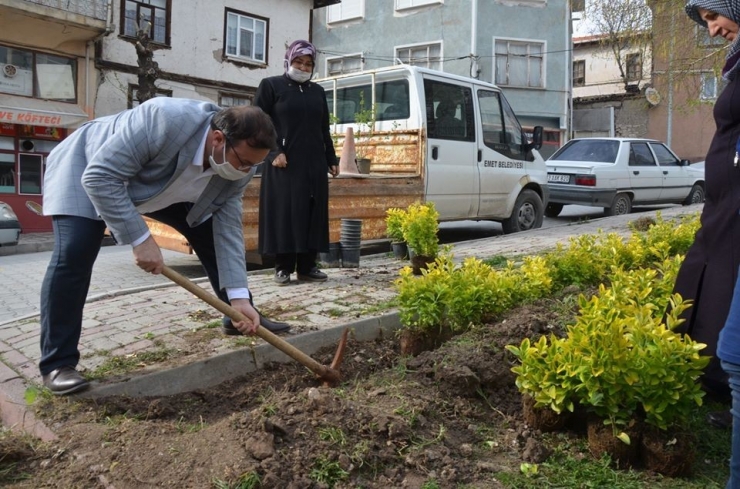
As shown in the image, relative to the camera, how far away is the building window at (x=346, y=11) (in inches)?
1153

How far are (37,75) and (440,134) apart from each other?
12320 millimetres

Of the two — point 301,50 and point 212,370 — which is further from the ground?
point 301,50

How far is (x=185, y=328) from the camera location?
4207 millimetres

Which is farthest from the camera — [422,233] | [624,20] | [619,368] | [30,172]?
[30,172]

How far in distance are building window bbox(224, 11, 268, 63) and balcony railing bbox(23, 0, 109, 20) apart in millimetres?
4838

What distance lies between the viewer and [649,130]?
3167cm

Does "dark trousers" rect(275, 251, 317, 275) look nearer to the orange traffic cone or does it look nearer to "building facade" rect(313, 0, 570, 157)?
the orange traffic cone

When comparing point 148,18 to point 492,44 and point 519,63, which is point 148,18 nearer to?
point 492,44

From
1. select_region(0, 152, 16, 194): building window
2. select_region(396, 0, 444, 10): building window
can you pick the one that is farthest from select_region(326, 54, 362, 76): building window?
select_region(0, 152, 16, 194): building window

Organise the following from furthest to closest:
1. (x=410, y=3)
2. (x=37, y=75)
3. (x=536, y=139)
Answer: (x=410, y=3) < (x=37, y=75) < (x=536, y=139)

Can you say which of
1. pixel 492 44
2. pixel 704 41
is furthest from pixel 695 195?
Result: pixel 492 44

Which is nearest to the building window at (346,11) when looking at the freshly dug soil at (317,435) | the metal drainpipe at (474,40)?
the metal drainpipe at (474,40)

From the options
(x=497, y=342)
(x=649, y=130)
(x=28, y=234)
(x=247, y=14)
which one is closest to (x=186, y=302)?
(x=497, y=342)

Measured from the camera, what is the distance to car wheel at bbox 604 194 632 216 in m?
13.0
